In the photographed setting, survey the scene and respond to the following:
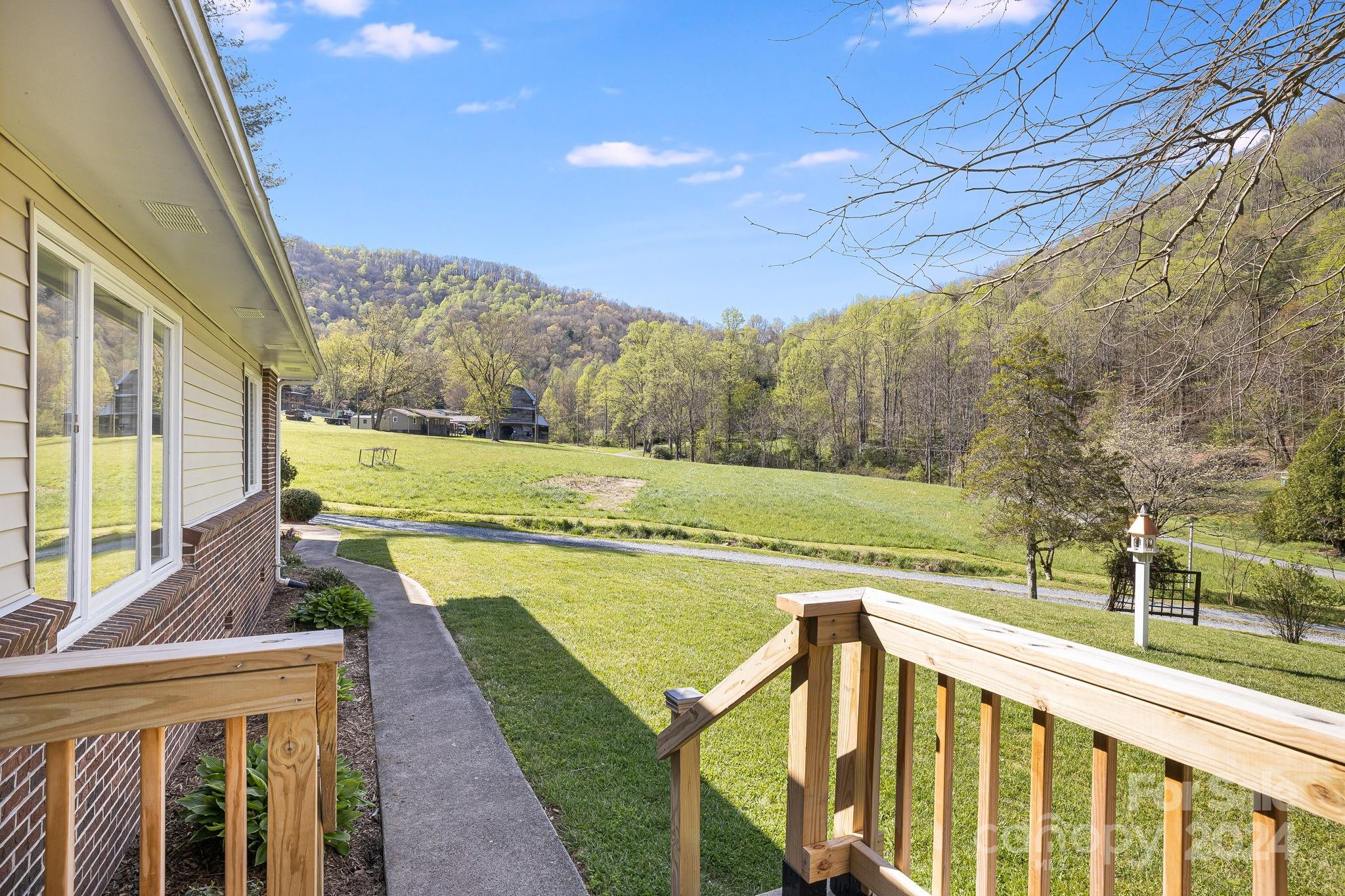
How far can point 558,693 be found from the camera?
5496 millimetres

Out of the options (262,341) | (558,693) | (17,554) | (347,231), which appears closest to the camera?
(17,554)

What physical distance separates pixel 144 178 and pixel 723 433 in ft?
146

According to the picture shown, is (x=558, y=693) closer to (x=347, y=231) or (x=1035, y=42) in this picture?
(x=1035, y=42)

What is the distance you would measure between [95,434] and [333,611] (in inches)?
167

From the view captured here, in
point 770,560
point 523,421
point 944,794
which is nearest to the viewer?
point 944,794

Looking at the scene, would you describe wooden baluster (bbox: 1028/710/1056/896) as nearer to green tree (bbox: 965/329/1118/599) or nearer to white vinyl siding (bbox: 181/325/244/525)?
white vinyl siding (bbox: 181/325/244/525)

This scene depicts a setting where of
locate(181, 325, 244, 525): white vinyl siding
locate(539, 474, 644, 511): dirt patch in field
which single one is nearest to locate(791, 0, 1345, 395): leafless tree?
locate(181, 325, 244, 525): white vinyl siding

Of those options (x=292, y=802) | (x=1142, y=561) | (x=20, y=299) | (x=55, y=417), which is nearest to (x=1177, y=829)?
(x=292, y=802)

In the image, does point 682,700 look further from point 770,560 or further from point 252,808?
point 770,560

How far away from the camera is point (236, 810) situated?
1.45 m

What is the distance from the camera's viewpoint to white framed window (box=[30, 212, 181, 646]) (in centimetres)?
245

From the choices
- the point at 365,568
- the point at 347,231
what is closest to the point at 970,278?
the point at 365,568

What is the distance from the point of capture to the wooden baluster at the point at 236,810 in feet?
4.65

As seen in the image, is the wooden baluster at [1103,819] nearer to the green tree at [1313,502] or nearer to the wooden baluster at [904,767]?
the wooden baluster at [904,767]
